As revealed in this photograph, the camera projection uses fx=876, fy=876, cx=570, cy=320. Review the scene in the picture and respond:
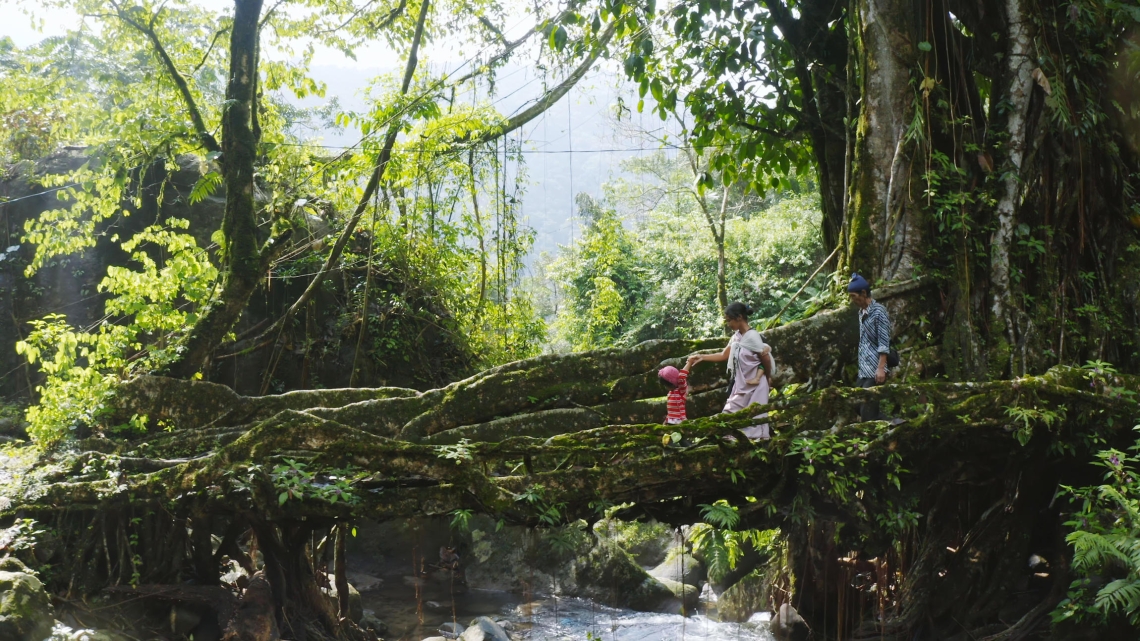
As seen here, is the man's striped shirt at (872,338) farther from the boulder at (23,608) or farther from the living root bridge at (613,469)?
the boulder at (23,608)

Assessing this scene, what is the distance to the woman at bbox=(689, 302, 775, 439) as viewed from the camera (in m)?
5.91

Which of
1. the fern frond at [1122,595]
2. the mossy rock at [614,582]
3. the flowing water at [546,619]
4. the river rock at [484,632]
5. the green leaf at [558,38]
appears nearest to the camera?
the fern frond at [1122,595]

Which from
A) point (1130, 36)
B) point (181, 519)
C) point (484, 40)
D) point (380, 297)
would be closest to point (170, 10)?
point (484, 40)

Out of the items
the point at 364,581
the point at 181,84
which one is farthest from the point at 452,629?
the point at 181,84

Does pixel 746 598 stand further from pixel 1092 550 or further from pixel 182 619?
pixel 182 619

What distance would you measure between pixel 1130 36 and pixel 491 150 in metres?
6.46

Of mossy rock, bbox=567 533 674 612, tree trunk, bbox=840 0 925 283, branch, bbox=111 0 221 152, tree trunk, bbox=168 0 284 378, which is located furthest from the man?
mossy rock, bbox=567 533 674 612

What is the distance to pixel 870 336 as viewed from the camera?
604 cm

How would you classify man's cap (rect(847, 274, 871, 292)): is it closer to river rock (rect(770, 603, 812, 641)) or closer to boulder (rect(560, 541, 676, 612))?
river rock (rect(770, 603, 812, 641))

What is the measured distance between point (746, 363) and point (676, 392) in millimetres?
521

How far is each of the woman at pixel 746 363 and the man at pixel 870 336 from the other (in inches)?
25.6

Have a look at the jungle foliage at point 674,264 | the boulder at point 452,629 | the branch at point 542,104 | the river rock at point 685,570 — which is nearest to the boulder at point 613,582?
the river rock at point 685,570

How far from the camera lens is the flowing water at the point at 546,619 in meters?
9.84

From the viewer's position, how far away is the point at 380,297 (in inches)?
→ 483
